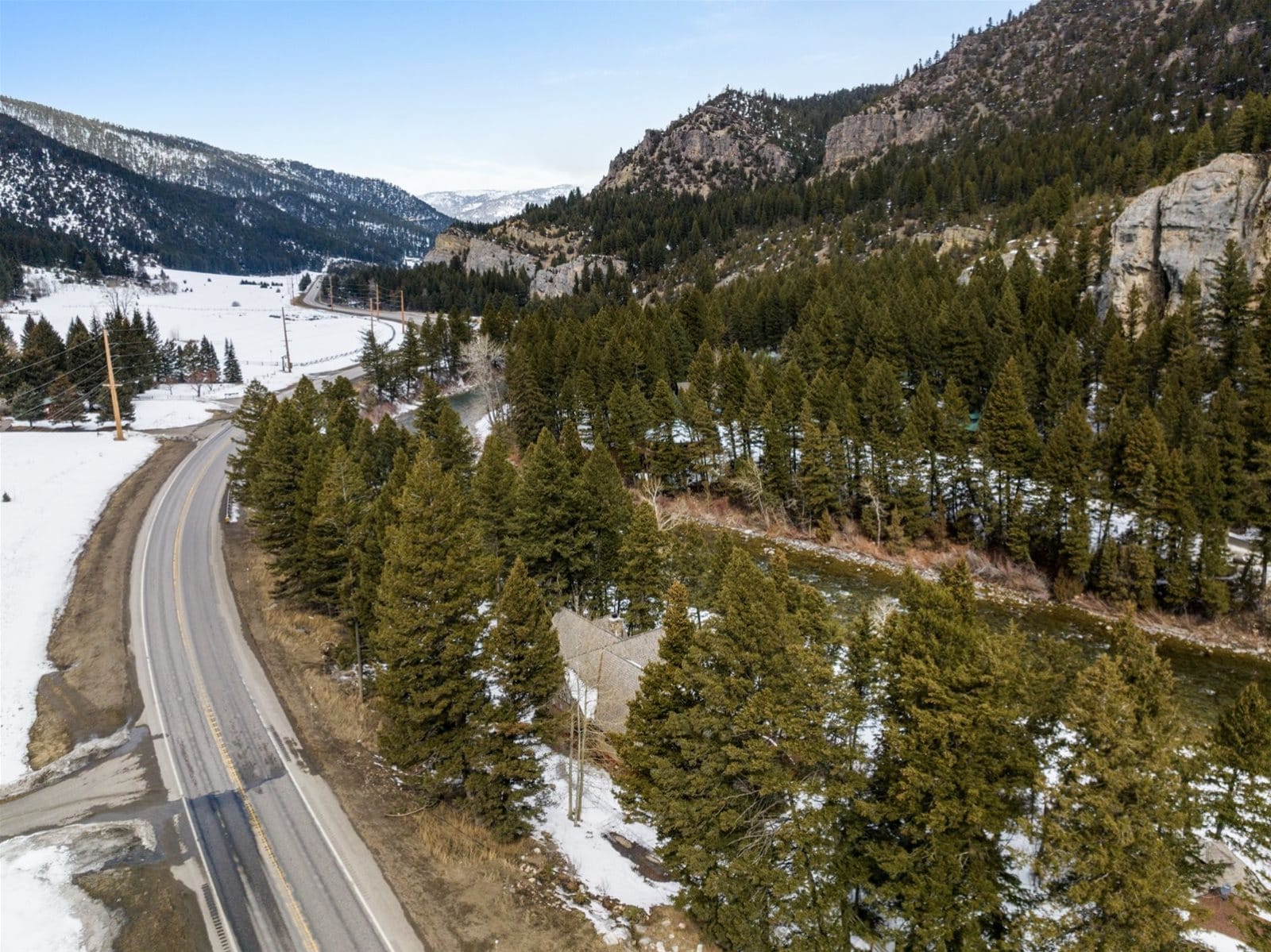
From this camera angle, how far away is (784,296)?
288 ft

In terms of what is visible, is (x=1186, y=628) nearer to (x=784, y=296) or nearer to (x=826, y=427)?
(x=826, y=427)

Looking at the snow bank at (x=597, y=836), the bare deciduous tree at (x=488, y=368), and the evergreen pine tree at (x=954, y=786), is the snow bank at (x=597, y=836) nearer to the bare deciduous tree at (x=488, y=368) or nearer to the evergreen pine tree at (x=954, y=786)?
the evergreen pine tree at (x=954, y=786)

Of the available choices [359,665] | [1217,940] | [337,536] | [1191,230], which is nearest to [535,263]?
[1191,230]

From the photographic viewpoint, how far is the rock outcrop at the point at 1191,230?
61719mm

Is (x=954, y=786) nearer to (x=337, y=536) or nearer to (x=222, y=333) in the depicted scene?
(x=337, y=536)

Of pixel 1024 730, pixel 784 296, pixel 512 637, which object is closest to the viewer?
pixel 1024 730

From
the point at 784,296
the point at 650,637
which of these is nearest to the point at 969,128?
the point at 784,296

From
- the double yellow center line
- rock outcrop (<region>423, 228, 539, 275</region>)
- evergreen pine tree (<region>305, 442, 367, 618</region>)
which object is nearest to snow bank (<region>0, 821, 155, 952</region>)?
the double yellow center line

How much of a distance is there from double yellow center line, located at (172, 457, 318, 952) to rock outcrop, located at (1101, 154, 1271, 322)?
76.6 m

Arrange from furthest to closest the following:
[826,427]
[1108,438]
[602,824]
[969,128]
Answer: [969,128], [826,427], [1108,438], [602,824]

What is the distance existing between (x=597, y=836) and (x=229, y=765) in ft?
45.0

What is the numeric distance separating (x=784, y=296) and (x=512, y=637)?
242 ft

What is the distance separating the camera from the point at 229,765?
83.7 feet

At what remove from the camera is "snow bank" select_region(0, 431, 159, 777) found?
1181 inches
